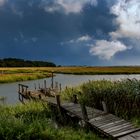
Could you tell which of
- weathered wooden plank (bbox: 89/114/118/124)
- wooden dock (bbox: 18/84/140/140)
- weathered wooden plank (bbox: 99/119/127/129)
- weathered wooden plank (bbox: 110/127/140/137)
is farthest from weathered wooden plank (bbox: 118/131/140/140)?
weathered wooden plank (bbox: 89/114/118/124)

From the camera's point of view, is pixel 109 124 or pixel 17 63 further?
pixel 17 63

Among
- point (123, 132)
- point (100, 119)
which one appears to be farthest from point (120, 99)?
point (123, 132)

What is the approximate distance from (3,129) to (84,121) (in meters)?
5.09

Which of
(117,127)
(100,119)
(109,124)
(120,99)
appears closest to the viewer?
(117,127)

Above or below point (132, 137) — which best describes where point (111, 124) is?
above

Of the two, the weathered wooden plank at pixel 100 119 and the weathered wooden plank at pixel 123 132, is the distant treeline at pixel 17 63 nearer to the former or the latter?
the weathered wooden plank at pixel 100 119

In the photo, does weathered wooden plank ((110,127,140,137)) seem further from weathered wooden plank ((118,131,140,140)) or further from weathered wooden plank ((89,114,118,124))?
weathered wooden plank ((89,114,118,124))

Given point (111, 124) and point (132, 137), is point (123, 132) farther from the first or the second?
point (111, 124)

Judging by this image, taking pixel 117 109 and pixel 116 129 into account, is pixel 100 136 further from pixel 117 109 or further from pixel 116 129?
pixel 117 109

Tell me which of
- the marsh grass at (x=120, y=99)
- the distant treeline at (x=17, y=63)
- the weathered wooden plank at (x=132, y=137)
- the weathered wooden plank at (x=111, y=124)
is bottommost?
the weathered wooden plank at (x=132, y=137)

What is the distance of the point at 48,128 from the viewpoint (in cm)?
1331

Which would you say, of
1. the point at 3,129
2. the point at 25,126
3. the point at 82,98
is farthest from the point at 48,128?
the point at 82,98

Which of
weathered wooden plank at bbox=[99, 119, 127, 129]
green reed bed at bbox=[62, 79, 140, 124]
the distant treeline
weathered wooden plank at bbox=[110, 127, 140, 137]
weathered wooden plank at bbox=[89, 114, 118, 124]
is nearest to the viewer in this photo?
weathered wooden plank at bbox=[110, 127, 140, 137]

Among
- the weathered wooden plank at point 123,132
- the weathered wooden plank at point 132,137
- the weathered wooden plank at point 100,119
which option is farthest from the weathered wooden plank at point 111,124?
the weathered wooden plank at point 132,137
